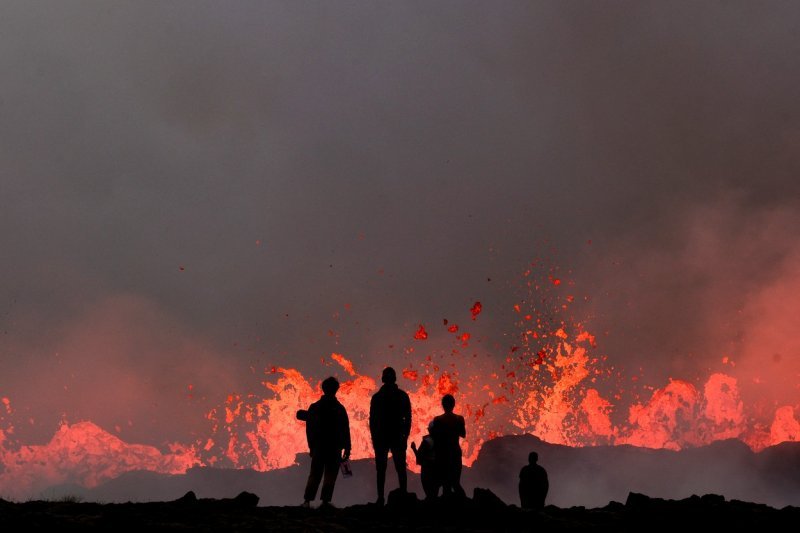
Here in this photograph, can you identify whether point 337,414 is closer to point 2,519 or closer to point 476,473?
point 2,519

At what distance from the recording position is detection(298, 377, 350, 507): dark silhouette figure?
1510 cm

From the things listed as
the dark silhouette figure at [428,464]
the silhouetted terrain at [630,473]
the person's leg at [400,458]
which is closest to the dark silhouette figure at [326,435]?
the person's leg at [400,458]

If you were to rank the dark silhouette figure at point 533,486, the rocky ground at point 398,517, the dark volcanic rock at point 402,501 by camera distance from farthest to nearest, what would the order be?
the dark silhouette figure at point 533,486 → the dark volcanic rock at point 402,501 → the rocky ground at point 398,517

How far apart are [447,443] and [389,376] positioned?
7.27ft

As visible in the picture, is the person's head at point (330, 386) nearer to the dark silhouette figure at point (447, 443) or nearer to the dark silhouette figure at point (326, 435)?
the dark silhouette figure at point (326, 435)

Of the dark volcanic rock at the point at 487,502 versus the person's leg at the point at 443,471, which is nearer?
the dark volcanic rock at the point at 487,502

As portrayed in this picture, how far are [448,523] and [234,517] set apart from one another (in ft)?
12.0

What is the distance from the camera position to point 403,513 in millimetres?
12797

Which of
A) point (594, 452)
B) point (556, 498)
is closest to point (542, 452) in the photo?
point (594, 452)

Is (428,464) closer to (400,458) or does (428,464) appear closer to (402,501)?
(400,458)

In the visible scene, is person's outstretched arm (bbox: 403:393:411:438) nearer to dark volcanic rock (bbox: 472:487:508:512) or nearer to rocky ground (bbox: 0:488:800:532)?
rocky ground (bbox: 0:488:800:532)

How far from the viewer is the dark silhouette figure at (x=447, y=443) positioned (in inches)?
612

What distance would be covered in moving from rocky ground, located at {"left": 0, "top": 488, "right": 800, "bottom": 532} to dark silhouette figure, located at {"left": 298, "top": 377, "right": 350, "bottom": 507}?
1.17m

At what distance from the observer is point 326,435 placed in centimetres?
1519
